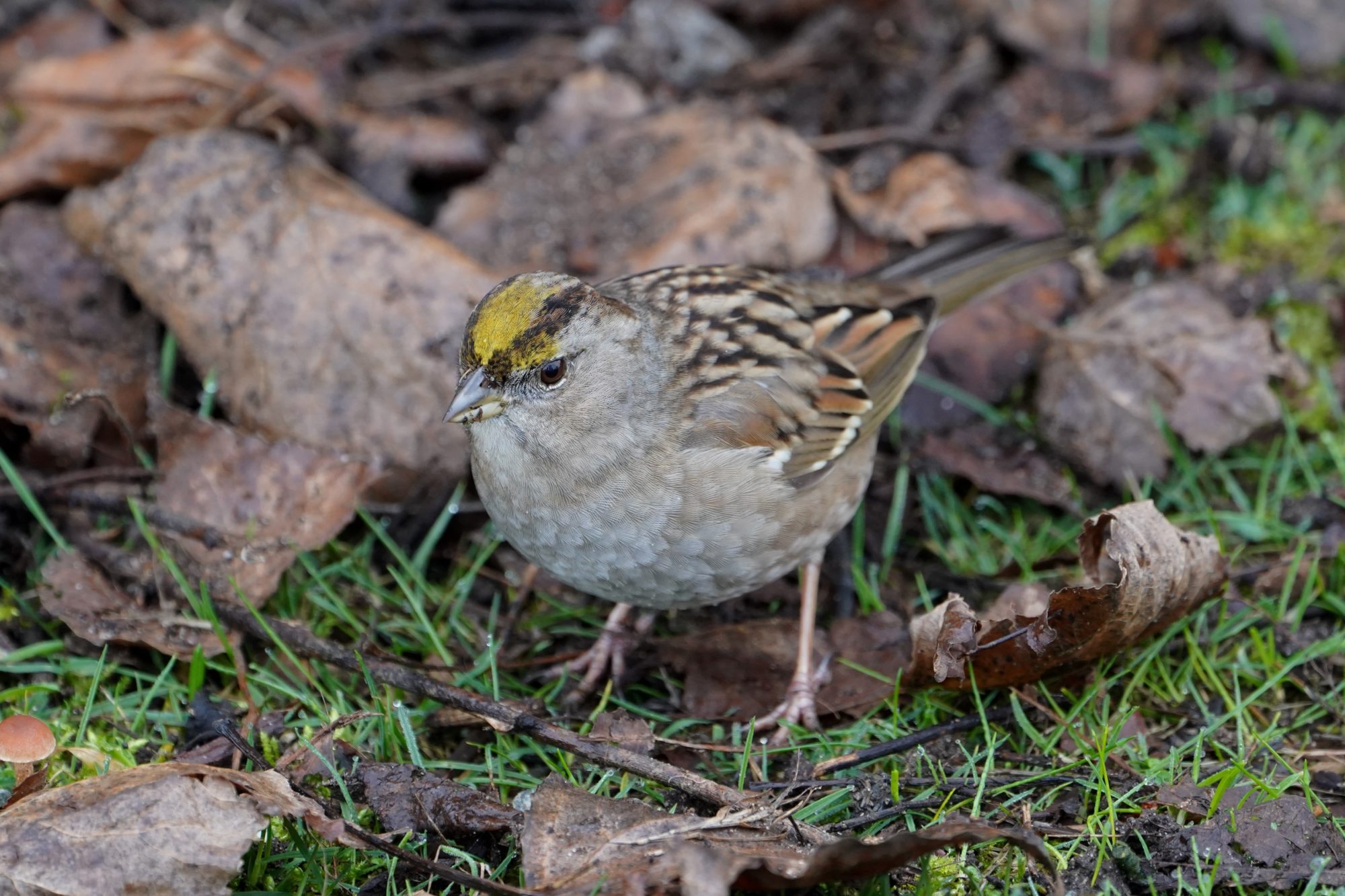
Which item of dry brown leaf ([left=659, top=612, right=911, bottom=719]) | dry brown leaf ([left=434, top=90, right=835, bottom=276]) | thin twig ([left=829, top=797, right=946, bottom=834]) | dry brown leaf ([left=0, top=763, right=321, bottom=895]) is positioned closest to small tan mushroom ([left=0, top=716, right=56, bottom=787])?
dry brown leaf ([left=0, top=763, right=321, bottom=895])

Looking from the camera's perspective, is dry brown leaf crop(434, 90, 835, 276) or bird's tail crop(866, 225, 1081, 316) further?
dry brown leaf crop(434, 90, 835, 276)

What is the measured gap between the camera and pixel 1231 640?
3.63 meters

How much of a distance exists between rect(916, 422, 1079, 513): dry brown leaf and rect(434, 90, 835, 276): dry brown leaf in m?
0.86

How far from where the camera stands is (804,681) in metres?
3.64

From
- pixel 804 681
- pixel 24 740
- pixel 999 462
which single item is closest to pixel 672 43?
pixel 999 462

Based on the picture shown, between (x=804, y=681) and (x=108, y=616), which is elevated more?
(x=108, y=616)

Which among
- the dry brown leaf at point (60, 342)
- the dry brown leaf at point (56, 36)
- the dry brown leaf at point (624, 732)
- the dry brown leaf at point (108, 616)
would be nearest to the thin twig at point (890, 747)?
the dry brown leaf at point (624, 732)

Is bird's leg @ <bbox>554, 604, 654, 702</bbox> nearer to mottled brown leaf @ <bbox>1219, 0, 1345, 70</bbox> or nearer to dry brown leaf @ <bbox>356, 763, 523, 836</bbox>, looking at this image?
dry brown leaf @ <bbox>356, 763, 523, 836</bbox>

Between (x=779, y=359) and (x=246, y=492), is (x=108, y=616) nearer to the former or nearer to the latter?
(x=246, y=492)

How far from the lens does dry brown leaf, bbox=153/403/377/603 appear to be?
3.76 m

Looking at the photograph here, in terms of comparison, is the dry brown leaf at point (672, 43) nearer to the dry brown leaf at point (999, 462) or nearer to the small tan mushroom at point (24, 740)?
the dry brown leaf at point (999, 462)

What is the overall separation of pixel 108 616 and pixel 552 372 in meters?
1.37

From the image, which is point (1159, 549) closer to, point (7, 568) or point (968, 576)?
point (968, 576)

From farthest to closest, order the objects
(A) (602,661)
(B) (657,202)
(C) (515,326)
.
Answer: (B) (657,202) → (A) (602,661) → (C) (515,326)
